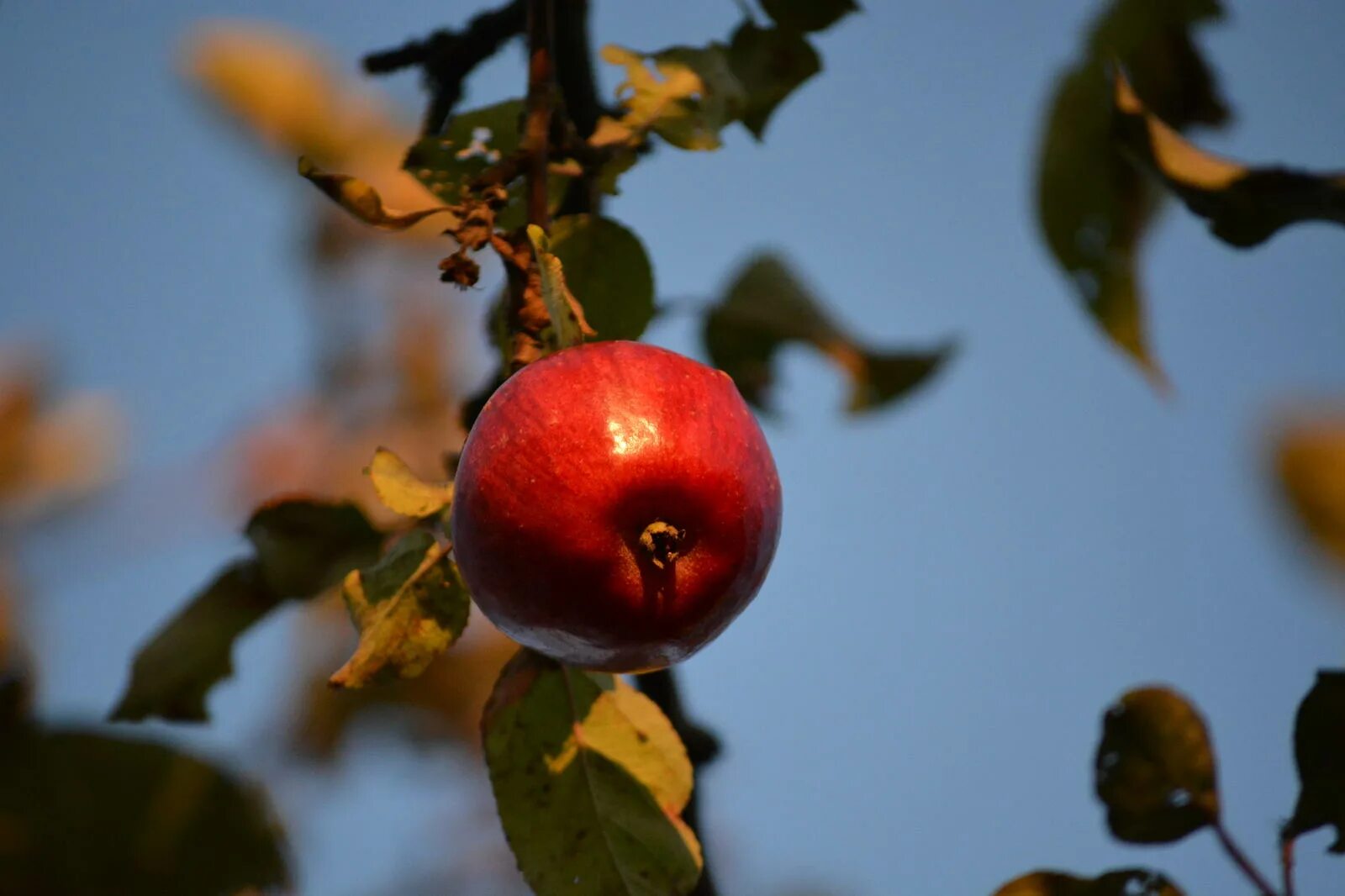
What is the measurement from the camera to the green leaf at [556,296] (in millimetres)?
1113

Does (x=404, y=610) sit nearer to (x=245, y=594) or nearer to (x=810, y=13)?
(x=245, y=594)

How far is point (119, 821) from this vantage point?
0.88 meters

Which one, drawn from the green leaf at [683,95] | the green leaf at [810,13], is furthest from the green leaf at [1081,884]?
the green leaf at [810,13]

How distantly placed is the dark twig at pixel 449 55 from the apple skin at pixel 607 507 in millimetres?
616

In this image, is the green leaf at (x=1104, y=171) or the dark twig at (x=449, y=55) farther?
the dark twig at (x=449, y=55)

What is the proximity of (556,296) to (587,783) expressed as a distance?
501 mm

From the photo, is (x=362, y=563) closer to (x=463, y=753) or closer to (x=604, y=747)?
(x=604, y=747)

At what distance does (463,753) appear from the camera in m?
3.54

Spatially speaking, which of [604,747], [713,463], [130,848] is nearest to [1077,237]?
[713,463]

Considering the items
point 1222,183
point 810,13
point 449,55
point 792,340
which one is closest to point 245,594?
point 449,55

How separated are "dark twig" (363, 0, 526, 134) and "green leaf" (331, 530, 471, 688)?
2.03 ft

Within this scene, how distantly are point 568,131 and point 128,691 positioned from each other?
2.81 feet

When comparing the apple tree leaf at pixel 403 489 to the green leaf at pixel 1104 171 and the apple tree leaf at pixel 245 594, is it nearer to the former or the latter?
the apple tree leaf at pixel 245 594

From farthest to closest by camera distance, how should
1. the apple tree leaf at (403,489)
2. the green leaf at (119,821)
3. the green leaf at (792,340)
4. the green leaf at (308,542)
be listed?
the green leaf at (792,340), the green leaf at (308,542), the apple tree leaf at (403,489), the green leaf at (119,821)
